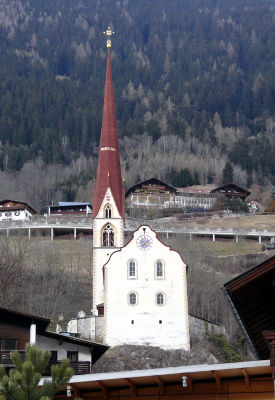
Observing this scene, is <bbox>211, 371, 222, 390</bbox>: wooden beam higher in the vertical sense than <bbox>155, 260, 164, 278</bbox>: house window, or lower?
lower

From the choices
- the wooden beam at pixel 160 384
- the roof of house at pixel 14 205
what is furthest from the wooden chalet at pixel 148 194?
the wooden beam at pixel 160 384

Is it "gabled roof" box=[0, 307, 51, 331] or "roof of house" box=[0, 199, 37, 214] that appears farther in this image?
"roof of house" box=[0, 199, 37, 214]

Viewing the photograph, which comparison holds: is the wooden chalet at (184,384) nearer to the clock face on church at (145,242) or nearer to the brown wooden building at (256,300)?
the brown wooden building at (256,300)

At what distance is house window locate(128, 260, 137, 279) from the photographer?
49156 mm

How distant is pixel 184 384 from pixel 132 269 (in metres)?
35.4

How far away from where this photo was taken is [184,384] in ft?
46.0

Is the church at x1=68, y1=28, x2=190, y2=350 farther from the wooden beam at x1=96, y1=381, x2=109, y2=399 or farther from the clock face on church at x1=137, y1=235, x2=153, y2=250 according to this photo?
the wooden beam at x1=96, y1=381, x2=109, y2=399

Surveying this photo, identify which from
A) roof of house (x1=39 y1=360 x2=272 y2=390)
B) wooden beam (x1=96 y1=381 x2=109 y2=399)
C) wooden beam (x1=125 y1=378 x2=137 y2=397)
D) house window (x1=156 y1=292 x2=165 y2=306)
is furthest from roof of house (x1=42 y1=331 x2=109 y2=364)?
house window (x1=156 y1=292 x2=165 y2=306)

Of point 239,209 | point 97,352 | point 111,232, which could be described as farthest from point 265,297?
point 239,209

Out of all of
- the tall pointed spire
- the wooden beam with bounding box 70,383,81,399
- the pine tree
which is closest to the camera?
the pine tree

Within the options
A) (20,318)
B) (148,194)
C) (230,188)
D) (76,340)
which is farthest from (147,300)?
(230,188)

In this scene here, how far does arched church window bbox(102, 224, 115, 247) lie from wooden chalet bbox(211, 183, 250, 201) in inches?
2965

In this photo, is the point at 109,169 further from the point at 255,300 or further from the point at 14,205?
the point at 14,205

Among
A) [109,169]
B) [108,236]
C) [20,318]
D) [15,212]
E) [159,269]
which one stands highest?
[15,212]
